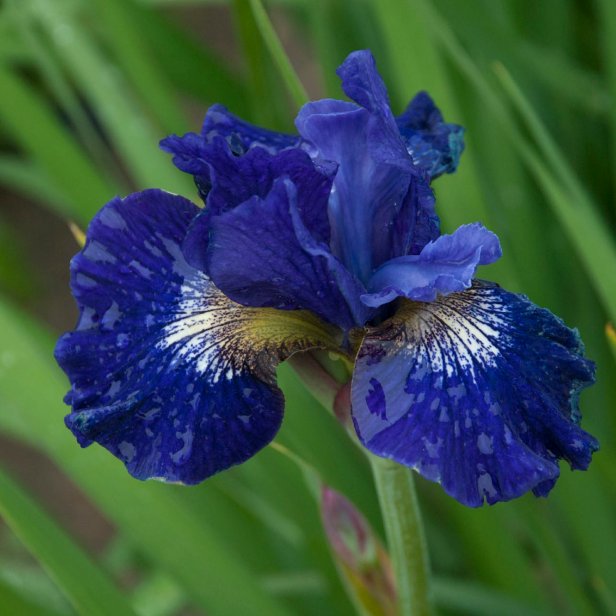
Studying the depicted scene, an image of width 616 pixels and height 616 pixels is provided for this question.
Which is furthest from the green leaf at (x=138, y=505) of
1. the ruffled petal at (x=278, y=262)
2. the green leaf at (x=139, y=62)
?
the green leaf at (x=139, y=62)

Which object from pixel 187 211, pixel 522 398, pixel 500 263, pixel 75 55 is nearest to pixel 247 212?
pixel 187 211

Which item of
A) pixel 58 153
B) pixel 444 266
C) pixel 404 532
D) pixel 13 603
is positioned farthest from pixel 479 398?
pixel 58 153

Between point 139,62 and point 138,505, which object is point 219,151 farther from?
point 139,62

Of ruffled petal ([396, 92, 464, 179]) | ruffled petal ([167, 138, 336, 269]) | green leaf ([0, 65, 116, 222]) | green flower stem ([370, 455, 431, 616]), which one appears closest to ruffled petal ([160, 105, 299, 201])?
ruffled petal ([167, 138, 336, 269])

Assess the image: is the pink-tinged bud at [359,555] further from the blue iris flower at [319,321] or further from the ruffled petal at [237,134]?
the ruffled petal at [237,134]

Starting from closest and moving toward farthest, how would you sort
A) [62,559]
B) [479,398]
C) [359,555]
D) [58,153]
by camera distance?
[479,398] → [62,559] → [359,555] → [58,153]

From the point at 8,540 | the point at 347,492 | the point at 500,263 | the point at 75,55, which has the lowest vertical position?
the point at 8,540

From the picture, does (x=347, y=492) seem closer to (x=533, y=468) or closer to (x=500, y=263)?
(x=500, y=263)
